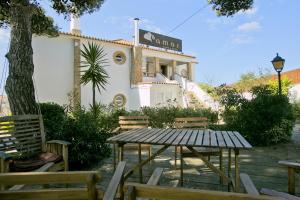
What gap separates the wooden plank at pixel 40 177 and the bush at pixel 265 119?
6651 mm

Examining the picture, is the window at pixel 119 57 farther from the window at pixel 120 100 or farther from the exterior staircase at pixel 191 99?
the exterior staircase at pixel 191 99

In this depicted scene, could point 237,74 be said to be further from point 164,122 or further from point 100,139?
point 100,139

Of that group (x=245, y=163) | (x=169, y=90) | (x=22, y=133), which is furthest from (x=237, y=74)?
(x=22, y=133)

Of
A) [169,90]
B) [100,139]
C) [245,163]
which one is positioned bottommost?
[245,163]

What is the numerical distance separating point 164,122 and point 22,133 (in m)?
6.95

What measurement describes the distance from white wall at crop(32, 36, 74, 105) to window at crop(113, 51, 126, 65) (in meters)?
2.86

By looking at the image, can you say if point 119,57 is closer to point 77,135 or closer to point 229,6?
point 229,6

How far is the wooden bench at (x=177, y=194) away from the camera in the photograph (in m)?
1.16

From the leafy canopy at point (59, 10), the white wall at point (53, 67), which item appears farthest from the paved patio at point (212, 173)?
the white wall at point (53, 67)

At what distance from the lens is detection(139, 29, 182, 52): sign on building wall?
1867 centimetres

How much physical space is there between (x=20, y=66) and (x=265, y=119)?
5.99m

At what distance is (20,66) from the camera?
4.97 meters

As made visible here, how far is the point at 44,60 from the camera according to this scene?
13.6m

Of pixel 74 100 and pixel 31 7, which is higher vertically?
pixel 31 7
